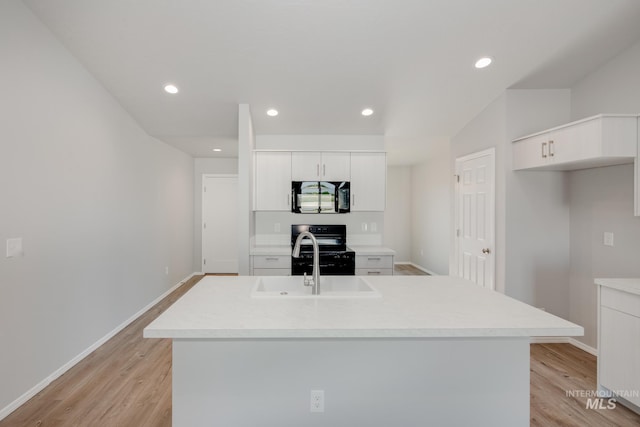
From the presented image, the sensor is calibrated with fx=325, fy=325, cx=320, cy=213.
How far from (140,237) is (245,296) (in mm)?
2979

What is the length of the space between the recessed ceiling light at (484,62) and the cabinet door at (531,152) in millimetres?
827

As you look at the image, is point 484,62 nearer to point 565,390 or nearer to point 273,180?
point 273,180

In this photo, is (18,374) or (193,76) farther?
(193,76)

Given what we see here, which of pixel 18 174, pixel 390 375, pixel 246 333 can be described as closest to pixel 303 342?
pixel 246 333

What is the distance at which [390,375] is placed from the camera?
1.54 m

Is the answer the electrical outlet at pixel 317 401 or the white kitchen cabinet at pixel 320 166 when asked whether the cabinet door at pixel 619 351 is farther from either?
the white kitchen cabinet at pixel 320 166

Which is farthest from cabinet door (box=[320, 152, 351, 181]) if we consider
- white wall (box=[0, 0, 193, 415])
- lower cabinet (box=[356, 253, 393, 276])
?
white wall (box=[0, 0, 193, 415])

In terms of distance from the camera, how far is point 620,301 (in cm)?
224

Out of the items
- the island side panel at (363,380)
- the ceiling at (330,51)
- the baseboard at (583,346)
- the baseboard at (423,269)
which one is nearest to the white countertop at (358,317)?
the island side panel at (363,380)

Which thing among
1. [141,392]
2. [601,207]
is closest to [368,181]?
[601,207]

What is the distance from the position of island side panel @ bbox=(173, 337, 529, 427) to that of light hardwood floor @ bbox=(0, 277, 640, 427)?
0.93 metres

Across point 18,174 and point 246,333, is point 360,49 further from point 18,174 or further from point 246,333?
point 18,174

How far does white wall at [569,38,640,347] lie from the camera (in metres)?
2.77

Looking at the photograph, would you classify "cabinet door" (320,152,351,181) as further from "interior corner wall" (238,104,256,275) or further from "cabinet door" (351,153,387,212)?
"interior corner wall" (238,104,256,275)
